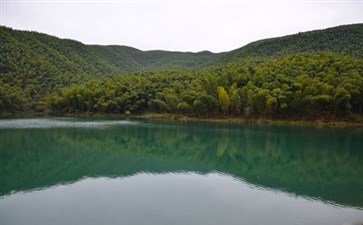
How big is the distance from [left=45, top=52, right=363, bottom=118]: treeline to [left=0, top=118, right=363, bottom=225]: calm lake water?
16349 millimetres

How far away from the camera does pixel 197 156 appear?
Result: 30984mm

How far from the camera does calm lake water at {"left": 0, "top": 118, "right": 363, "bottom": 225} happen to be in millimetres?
15430

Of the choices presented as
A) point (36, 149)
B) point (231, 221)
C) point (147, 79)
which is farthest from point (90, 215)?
point (147, 79)

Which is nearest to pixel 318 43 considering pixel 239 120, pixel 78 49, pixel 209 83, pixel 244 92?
pixel 209 83

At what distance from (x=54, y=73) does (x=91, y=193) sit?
93.7m

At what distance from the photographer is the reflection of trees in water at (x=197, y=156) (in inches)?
867

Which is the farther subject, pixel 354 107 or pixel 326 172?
pixel 354 107

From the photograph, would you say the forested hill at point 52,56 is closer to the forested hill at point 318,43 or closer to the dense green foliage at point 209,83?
the dense green foliage at point 209,83

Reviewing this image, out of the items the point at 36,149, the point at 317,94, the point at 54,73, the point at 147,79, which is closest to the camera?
the point at 36,149

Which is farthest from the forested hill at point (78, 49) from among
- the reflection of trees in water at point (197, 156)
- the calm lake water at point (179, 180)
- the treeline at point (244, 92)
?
the calm lake water at point (179, 180)

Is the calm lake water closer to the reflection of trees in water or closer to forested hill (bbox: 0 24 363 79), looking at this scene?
the reflection of trees in water

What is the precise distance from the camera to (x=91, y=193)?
19.0 metres

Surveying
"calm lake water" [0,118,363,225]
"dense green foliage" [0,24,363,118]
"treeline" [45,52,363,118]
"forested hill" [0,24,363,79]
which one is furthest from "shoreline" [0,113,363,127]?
"forested hill" [0,24,363,79]

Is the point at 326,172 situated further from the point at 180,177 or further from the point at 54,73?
the point at 54,73
